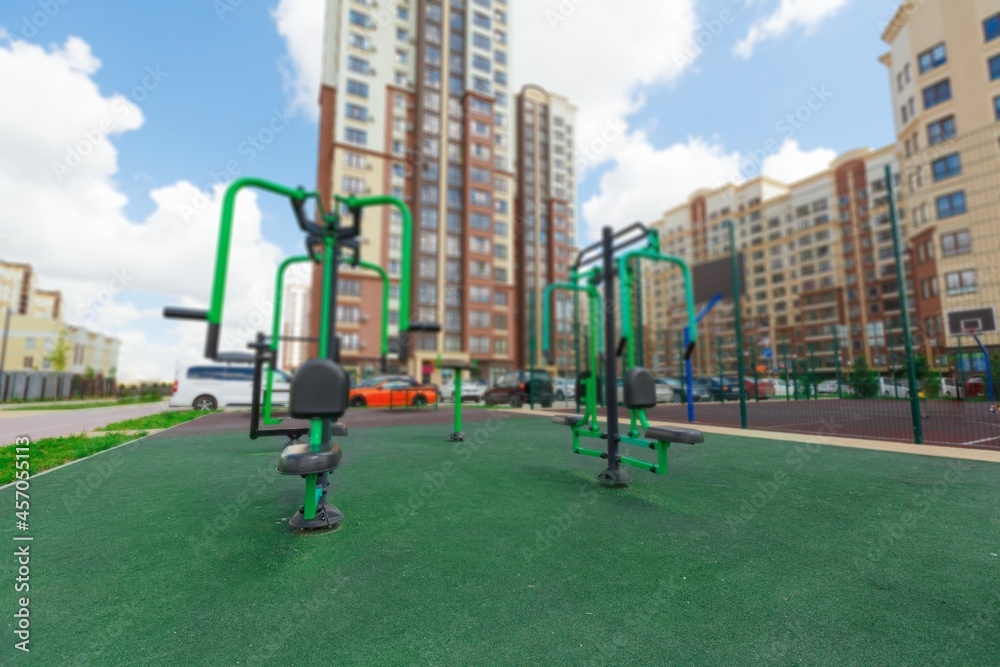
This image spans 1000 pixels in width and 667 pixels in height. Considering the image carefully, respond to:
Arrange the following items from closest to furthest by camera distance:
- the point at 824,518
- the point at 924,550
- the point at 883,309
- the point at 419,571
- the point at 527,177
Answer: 1. the point at 419,571
2. the point at 924,550
3. the point at 824,518
4. the point at 883,309
5. the point at 527,177

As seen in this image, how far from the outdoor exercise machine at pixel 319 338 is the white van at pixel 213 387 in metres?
14.2

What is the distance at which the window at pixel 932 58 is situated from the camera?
2945 centimetres

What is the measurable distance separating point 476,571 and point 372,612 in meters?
0.61

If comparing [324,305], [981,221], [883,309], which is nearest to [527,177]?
[883,309]

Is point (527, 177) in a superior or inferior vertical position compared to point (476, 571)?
superior

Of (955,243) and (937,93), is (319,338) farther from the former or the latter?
(937,93)

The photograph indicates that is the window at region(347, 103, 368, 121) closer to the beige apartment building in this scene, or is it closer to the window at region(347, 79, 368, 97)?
the window at region(347, 79, 368, 97)

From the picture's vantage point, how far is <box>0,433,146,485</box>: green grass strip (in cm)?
499

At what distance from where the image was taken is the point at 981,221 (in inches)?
504

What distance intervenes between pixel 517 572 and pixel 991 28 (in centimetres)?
4409

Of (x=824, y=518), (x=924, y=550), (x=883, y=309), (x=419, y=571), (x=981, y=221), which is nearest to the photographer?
(x=419, y=571)

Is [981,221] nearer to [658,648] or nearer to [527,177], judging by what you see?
[658,648]

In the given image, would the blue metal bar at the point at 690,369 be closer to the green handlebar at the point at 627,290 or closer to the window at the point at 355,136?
the green handlebar at the point at 627,290

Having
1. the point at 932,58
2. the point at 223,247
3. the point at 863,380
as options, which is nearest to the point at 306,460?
the point at 223,247
